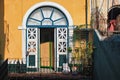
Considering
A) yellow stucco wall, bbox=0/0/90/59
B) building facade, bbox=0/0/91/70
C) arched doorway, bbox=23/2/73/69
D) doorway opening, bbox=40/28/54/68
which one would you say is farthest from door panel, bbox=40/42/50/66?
yellow stucco wall, bbox=0/0/90/59

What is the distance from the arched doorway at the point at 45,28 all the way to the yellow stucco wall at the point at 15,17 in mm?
236

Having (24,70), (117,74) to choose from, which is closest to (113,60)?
(117,74)

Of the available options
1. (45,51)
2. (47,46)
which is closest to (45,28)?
(47,46)

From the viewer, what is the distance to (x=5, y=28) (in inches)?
744

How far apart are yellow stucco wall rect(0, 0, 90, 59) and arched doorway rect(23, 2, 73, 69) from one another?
24 centimetres

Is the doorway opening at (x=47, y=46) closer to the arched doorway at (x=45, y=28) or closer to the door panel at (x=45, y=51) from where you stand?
the door panel at (x=45, y=51)

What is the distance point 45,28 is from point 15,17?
1.49m

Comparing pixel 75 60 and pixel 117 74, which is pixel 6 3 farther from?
pixel 117 74

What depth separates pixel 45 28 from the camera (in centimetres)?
1923

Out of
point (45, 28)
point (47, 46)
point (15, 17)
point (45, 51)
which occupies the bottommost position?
point (45, 51)

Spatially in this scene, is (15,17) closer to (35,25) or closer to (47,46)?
(35,25)

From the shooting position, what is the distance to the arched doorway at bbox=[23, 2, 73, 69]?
61.6 ft

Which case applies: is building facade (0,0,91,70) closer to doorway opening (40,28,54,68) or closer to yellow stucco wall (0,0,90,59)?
yellow stucco wall (0,0,90,59)

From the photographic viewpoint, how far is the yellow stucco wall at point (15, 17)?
18781 millimetres
